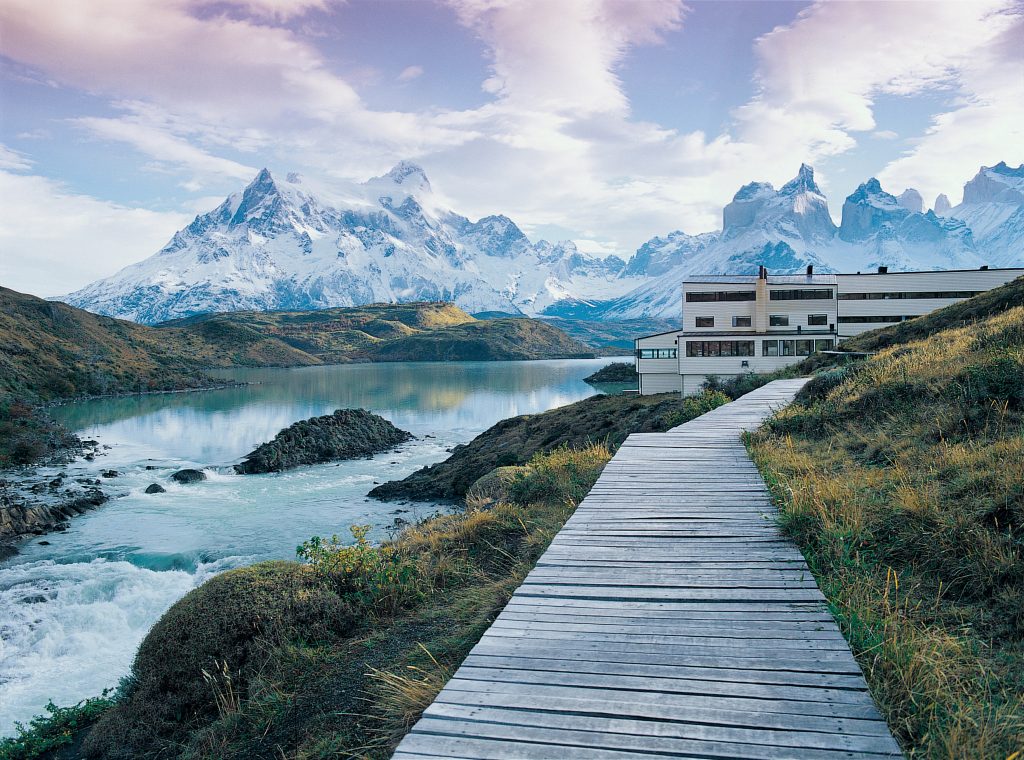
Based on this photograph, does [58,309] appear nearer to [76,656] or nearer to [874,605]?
[76,656]

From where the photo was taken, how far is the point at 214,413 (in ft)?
258

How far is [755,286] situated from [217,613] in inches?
2580

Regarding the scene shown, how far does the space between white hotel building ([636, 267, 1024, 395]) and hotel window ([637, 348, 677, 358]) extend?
0.37 feet

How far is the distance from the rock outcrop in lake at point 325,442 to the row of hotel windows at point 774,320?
107ft

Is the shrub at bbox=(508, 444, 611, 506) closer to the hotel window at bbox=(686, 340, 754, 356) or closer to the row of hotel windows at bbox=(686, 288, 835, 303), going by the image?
the hotel window at bbox=(686, 340, 754, 356)

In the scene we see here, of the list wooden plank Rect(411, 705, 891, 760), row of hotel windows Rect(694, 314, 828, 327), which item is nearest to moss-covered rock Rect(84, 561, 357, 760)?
wooden plank Rect(411, 705, 891, 760)

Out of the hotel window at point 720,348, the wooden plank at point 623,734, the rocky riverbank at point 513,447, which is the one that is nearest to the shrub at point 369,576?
the wooden plank at point 623,734

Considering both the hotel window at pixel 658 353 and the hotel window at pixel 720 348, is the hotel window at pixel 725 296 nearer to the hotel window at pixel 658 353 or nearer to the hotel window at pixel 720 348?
the hotel window at pixel 720 348

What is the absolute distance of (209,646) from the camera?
26.3 ft

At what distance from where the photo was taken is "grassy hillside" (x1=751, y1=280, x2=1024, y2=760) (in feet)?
12.2

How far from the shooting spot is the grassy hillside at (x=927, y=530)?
12.2 feet

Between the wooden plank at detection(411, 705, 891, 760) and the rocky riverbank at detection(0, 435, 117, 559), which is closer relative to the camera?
the wooden plank at detection(411, 705, 891, 760)

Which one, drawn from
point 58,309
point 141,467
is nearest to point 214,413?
point 141,467

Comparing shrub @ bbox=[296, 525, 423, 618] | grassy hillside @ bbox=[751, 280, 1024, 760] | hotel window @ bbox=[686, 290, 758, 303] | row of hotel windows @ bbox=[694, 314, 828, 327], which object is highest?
hotel window @ bbox=[686, 290, 758, 303]
